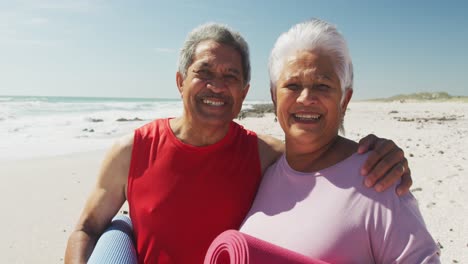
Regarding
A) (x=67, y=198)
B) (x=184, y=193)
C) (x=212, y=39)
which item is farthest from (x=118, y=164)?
(x=67, y=198)

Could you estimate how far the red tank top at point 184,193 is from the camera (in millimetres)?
2484

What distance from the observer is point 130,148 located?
267 cm

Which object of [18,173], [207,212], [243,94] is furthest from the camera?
[18,173]

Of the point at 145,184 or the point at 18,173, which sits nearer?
the point at 145,184

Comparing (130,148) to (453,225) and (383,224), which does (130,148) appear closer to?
(383,224)

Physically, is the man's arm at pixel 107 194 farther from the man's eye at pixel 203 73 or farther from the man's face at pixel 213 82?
the man's eye at pixel 203 73

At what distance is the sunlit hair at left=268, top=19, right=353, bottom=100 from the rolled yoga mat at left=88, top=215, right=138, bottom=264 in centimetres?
143

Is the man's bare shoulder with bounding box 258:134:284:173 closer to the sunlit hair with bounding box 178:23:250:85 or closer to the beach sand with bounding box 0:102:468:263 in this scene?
the sunlit hair with bounding box 178:23:250:85

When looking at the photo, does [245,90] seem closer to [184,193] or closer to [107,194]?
[184,193]

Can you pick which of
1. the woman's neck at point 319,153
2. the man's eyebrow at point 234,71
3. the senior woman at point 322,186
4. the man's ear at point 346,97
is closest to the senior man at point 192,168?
the man's eyebrow at point 234,71

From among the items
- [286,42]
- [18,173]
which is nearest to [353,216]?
[286,42]

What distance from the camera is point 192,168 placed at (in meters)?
2.59

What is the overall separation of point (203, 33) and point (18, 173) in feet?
21.3

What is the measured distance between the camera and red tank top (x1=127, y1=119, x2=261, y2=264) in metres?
2.48
